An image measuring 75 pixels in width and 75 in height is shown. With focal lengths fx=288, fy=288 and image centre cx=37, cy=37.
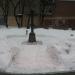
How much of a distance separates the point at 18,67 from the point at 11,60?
0.38 feet

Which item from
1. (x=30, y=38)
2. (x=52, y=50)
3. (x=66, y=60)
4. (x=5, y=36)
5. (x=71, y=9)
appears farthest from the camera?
(x=71, y=9)

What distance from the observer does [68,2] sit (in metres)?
4.29

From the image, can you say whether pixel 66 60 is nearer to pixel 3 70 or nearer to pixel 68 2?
pixel 3 70

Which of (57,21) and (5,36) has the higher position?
(5,36)

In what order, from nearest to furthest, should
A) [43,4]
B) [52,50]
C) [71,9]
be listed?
[52,50], [43,4], [71,9]

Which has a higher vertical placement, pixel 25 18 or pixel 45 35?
pixel 45 35

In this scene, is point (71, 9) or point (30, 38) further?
point (71, 9)

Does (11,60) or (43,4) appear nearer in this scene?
(11,60)

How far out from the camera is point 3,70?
53.1 inches

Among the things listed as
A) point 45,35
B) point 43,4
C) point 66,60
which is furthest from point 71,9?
point 66,60

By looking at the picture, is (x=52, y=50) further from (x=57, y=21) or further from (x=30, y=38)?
(x=57, y=21)

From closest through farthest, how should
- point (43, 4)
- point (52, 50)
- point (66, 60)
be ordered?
1. point (66, 60)
2. point (52, 50)
3. point (43, 4)

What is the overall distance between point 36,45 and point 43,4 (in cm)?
213

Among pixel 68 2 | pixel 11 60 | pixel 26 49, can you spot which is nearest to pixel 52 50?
pixel 26 49
